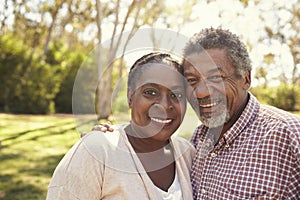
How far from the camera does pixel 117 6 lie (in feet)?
40.1

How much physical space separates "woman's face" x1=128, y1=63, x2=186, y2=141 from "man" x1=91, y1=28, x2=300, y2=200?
18cm

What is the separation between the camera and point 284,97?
15.1 m

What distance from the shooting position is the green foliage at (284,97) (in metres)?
14.4

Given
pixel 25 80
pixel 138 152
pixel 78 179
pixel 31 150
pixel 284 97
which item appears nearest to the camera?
pixel 78 179

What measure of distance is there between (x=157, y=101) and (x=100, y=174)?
0.44 meters

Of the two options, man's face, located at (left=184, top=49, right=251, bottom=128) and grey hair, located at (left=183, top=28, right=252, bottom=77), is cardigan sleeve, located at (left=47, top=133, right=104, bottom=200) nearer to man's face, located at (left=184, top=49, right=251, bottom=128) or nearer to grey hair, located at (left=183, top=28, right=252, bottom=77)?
man's face, located at (left=184, top=49, right=251, bottom=128)

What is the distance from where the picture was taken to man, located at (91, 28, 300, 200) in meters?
2.00

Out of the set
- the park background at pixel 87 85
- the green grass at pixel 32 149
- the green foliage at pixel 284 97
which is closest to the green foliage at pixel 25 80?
the park background at pixel 87 85

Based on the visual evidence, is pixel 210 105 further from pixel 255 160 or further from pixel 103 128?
pixel 103 128

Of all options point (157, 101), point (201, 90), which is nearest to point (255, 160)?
point (201, 90)

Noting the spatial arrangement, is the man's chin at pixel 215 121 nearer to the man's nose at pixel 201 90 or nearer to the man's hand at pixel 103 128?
the man's nose at pixel 201 90

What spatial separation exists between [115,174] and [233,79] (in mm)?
918

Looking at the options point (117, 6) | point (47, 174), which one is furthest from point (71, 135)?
point (117, 6)

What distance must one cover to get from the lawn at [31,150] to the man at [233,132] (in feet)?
0.54
